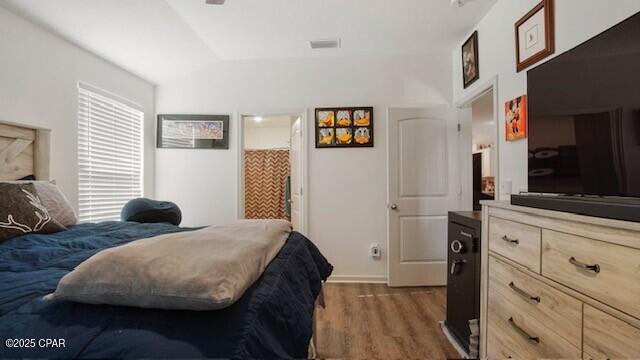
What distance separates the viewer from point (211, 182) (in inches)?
133

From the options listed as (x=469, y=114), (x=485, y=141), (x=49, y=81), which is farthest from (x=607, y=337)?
(x=485, y=141)

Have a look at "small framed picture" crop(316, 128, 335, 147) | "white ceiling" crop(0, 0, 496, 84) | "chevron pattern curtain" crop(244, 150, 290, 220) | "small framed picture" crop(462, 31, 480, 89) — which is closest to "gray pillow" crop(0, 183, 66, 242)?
"white ceiling" crop(0, 0, 496, 84)

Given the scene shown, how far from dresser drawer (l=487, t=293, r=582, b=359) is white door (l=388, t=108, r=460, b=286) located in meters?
1.58

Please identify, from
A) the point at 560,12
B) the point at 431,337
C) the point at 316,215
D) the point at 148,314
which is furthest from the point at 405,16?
the point at 148,314

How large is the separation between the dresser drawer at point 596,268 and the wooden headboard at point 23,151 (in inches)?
123

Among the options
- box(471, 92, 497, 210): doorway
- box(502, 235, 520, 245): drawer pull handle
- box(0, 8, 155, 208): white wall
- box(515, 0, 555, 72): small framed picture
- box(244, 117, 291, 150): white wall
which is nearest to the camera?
box(502, 235, 520, 245): drawer pull handle

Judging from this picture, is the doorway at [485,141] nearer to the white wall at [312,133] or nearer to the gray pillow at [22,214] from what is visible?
the white wall at [312,133]

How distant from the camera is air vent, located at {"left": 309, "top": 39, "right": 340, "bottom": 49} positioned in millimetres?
2922

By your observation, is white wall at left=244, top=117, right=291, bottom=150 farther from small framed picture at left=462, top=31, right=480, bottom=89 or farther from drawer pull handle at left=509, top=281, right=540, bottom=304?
drawer pull handle at left=509, top=281, right=540, bottom=304

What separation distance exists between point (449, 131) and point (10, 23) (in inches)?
149

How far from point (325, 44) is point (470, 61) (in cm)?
143

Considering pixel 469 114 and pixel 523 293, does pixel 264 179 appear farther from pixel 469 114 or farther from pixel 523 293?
pixel 523 293

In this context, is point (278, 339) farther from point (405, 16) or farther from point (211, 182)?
point (211, 182)

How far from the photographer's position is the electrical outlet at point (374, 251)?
3205 millimetres
